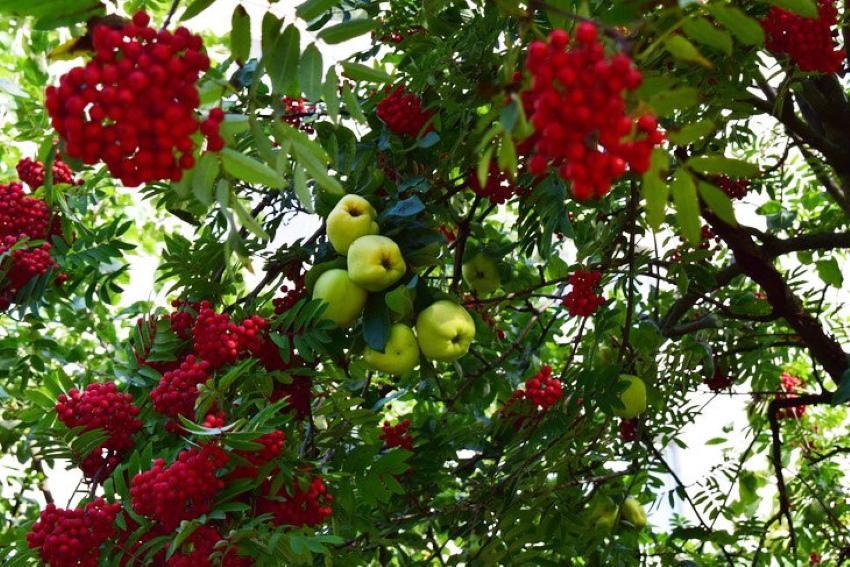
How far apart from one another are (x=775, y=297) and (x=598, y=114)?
75.7 inches

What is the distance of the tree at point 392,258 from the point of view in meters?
1.08

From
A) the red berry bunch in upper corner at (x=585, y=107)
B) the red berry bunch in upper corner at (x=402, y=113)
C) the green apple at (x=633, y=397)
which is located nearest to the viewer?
the red berry bunch in upper corner at (x=585, y=107)

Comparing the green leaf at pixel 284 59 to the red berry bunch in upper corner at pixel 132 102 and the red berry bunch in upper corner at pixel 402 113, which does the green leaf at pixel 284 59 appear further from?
the red berry bunch in upper corner at pixel 402 113

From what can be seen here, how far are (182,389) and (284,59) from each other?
814 mm

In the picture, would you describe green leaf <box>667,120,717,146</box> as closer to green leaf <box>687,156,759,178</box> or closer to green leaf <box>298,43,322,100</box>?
green leaf <box>687,156,759,178</box>

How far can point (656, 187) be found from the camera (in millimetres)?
1102

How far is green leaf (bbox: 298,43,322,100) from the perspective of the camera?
1388 millimetres

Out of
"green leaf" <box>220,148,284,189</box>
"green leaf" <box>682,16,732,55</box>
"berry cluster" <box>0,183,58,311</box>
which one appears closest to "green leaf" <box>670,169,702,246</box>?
"green leaf" <box>682,16,732,55</box>

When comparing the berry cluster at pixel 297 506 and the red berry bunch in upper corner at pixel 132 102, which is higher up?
the berry cluster at pixel 297 506

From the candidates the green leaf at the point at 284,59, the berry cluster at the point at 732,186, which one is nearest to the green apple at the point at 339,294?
the green leaf at the point at 284,59

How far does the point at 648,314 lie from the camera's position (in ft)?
11.3

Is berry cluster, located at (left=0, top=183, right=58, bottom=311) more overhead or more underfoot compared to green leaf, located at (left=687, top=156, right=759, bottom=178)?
more overhead

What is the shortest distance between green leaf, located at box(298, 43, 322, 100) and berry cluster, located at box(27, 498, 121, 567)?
0.87 meters

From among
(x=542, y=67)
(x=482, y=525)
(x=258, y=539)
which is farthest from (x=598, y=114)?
(x=482, y=525)
